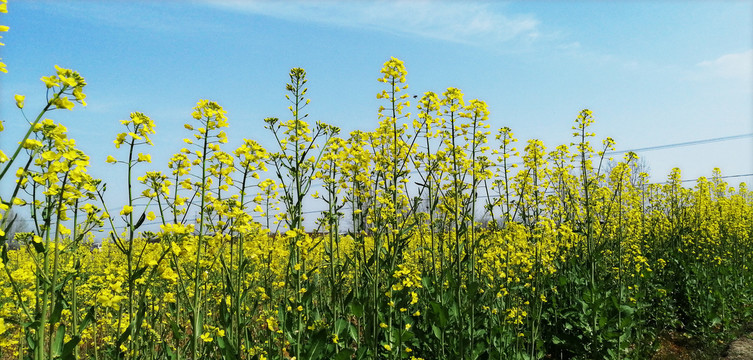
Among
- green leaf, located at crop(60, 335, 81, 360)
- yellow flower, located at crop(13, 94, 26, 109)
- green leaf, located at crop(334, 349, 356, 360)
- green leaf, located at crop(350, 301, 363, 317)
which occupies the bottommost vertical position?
green leaf, located at crop(334, 349, 356, 360)

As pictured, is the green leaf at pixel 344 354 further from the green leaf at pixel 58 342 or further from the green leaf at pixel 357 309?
the green leaf at pixel 58 342

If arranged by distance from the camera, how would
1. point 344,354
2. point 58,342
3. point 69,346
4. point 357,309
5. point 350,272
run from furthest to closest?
point 350,272
point 357,309
point 344,354
point 58,342
point 69,346

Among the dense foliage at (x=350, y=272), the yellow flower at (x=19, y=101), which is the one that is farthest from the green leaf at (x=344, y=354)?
the yellow flower at (x=19, y=101)

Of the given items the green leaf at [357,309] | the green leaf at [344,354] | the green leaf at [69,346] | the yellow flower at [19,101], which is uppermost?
the yellow flower at [19,101]

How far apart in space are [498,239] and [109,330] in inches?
204

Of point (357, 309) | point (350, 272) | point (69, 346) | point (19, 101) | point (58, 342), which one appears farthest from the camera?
point (350, 272)

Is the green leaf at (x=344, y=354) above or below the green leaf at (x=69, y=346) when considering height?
below

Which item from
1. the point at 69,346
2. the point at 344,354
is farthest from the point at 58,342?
the point at 344,354

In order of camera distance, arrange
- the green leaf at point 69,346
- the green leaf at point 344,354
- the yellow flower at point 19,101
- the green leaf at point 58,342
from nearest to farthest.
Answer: the yellow flower at point 19,101
the green leaf at point 69,346
the green leaf at point 58,342
the green leaf at point 344,354

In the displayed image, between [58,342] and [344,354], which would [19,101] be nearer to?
[58,342]

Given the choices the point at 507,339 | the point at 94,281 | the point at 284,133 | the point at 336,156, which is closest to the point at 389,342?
the point at 507,339

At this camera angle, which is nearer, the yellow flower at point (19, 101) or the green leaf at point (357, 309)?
the yellow flower at point (19, 101)

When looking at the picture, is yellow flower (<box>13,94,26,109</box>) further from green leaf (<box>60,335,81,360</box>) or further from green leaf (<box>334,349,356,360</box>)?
green leaf (<box>334,349,356,360</box>)

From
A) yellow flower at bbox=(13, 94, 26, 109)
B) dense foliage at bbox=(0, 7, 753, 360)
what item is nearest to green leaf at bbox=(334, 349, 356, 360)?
dense foliage at bbox=(0, 7, 753, 360)
